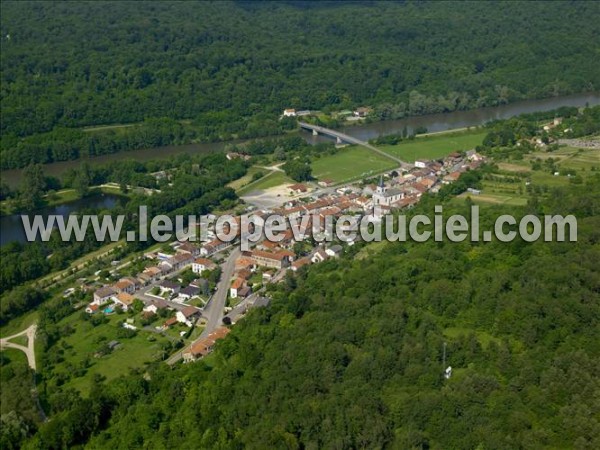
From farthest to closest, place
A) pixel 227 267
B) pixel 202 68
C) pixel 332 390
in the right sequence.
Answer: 1. pixel 202 68
2. pixel 227 267
3. pixel 332 390

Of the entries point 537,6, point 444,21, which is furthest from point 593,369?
point 537,6

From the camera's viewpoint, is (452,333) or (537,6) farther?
(537,6)

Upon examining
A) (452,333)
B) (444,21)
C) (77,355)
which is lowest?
(77,355)

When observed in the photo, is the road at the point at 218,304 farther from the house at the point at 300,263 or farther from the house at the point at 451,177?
the house at the point at 451,177

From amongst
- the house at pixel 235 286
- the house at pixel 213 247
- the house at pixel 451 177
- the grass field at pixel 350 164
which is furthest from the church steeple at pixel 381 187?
the house at pixel 235 286

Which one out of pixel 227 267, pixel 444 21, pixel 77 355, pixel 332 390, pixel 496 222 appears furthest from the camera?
pixel 444 21

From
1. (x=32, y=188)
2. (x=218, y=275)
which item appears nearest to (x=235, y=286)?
(x=218, y=275)

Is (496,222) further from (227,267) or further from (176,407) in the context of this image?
(176,407)
